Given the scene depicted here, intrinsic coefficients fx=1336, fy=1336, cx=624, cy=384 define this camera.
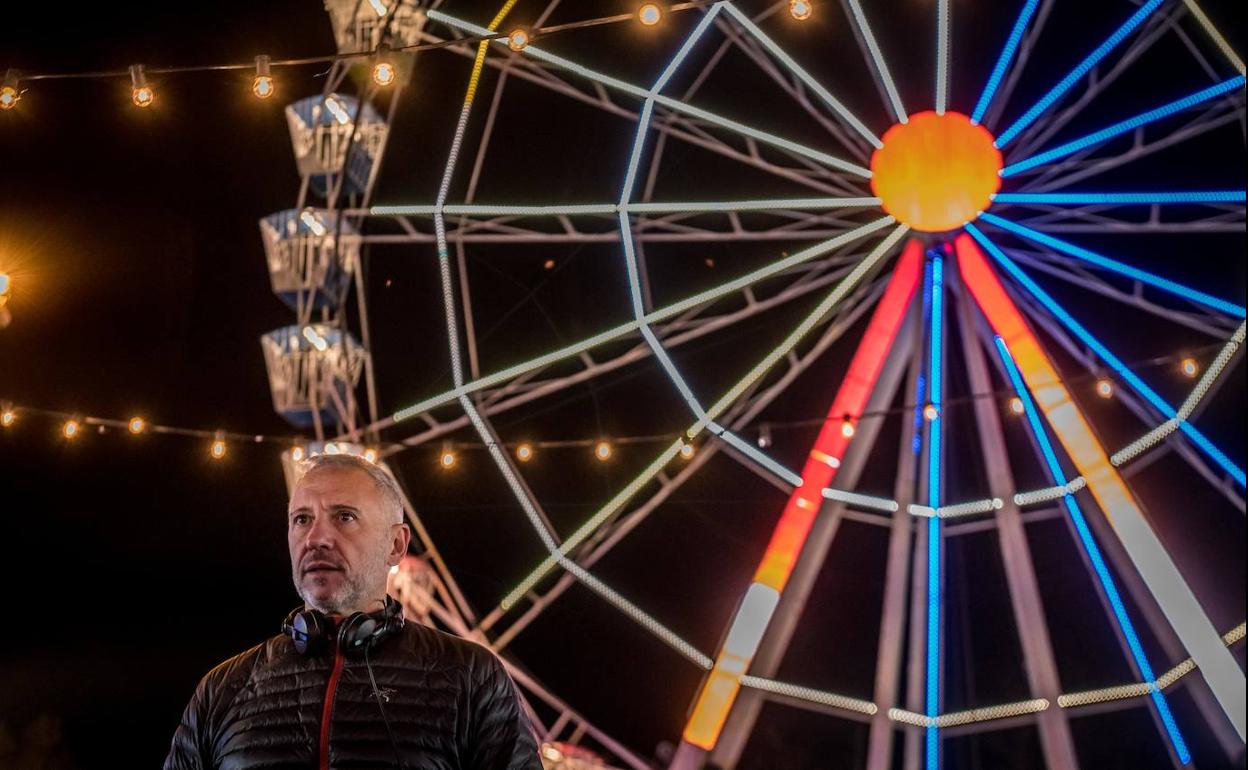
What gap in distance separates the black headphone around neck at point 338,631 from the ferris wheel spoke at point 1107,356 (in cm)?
468

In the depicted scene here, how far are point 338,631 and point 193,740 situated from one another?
1.11 feet

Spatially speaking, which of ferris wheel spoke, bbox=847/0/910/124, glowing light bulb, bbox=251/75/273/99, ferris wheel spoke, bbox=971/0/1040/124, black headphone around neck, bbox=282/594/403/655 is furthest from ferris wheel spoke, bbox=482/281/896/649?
black headphone around neck, bbox=282/594/403/655

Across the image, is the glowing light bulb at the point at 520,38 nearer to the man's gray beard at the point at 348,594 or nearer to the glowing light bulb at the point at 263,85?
the glowing light bulb at the point at 263,85

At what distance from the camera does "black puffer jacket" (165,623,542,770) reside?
6.91 feet

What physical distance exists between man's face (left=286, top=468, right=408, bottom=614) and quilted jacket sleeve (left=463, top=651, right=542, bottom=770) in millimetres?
244

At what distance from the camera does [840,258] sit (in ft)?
23.2

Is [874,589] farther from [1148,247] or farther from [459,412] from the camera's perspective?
[459,412]

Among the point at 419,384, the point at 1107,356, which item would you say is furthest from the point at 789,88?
the point at 419,384

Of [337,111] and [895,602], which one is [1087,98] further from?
[337,111]

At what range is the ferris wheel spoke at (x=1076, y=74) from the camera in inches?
256

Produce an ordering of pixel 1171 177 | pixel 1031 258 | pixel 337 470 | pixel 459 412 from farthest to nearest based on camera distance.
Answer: pixel 1171 177, pixel 459 412, pixel 1031 258, pixel 337 470

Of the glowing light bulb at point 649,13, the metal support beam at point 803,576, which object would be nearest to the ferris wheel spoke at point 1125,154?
the metal support beam at point 803,576

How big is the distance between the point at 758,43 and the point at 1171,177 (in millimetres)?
4063

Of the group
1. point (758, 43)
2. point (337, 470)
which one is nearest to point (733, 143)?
point (758, 43)
